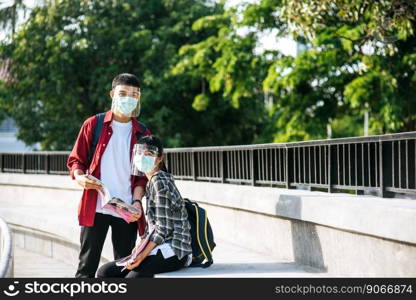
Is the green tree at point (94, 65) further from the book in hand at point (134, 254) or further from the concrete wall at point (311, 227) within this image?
the book in hand at point (134, 254)

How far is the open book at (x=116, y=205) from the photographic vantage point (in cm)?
621

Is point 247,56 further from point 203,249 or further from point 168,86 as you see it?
point 203,249

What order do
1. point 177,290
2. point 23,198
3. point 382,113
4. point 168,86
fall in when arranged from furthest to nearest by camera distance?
point 168,86
point 382,113
point 23,198
point 177,290

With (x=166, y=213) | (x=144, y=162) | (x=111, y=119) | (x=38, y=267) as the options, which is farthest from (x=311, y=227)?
(x=38, y=267)

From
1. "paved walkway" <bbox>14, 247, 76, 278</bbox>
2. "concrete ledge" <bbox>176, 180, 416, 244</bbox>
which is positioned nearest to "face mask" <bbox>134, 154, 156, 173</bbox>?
"concrete ledge" <bbox>176, 180, 416, 244</bbox>

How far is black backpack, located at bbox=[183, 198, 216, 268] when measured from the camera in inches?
260

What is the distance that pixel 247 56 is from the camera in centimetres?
2538

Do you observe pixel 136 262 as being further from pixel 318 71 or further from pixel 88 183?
pixel 318 71

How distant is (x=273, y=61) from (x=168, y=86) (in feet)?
20.1

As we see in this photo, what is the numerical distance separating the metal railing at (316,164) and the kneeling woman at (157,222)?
6.39 feet

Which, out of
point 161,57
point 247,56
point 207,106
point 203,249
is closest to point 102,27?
point 161,57

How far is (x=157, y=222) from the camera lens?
20.7 ft

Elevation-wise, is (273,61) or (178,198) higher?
(273,61)

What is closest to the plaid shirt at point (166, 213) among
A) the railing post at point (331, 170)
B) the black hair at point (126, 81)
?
the black hair at point (126, 81)
